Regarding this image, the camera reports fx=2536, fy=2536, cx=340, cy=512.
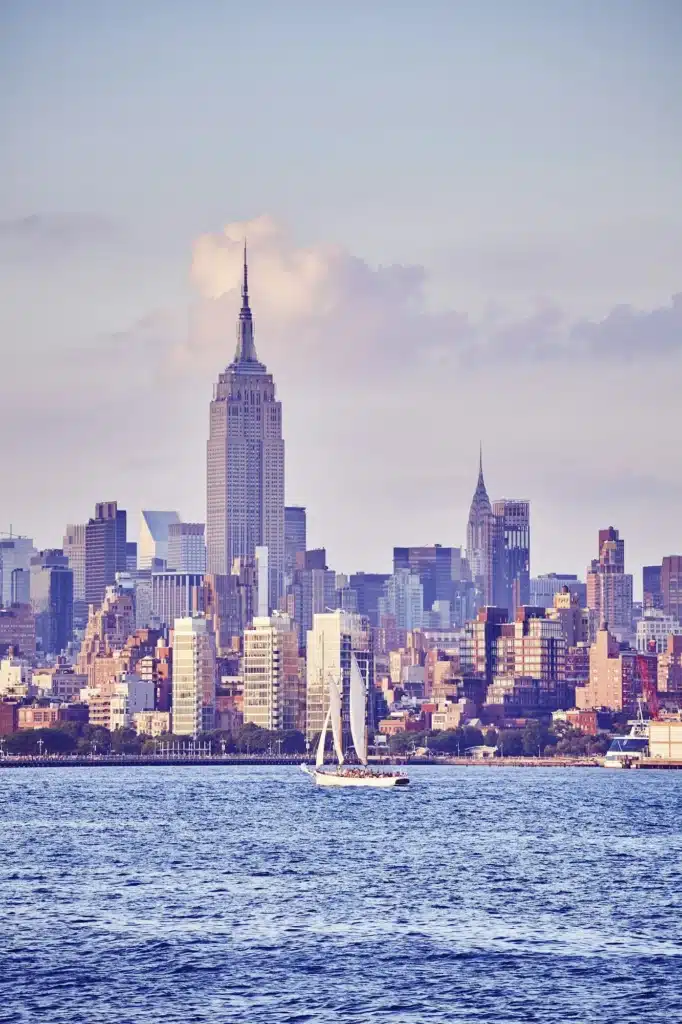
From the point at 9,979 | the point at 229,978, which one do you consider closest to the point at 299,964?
the point at 229,978

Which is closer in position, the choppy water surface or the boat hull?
the choppy water surface

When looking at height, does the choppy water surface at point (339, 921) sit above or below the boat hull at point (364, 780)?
below

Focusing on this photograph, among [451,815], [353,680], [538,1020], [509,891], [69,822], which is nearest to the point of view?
[538,1020]

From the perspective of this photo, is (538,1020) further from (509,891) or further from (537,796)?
(537,796)

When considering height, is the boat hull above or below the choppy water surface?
above

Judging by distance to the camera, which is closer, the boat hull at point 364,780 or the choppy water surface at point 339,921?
the choppy water surface at point 339,921
